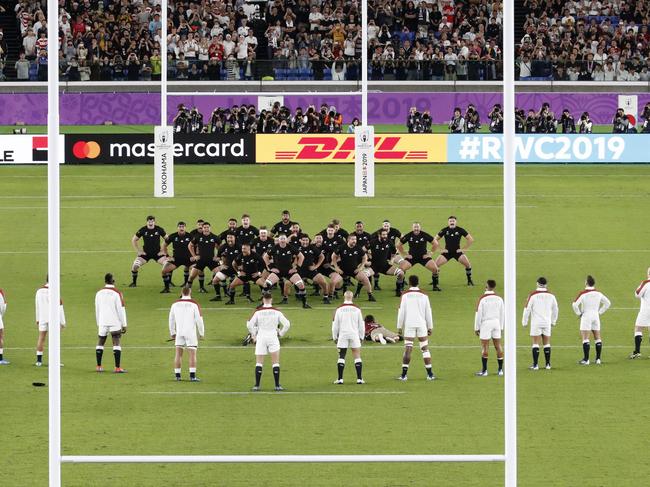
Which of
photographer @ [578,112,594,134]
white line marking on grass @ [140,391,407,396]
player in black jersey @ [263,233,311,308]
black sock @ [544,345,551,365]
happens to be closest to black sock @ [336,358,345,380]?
white line marking on grass @ [140,391,407,396]

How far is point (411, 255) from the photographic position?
32.0m

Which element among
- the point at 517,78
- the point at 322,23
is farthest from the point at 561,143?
the point at 322,23

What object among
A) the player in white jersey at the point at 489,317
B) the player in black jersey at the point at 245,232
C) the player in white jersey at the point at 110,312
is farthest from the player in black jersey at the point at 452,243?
the player in white jersey at the point at 110,312

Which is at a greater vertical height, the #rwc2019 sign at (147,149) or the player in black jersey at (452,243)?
the #rwc2019 sign at (147,149)

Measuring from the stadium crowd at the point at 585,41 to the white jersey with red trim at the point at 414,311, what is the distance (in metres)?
34.6

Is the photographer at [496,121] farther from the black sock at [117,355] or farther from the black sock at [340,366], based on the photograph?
the black sock at [117,355]

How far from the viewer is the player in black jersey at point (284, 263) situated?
30.3 metres

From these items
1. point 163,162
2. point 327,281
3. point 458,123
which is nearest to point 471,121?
point 458,123

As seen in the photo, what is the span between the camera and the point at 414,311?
78.1ft


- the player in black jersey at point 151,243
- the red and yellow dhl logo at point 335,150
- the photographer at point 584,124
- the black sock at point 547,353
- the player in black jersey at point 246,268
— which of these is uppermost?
the photographer at point 584,124

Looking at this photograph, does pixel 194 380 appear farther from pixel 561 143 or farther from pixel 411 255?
pixel 561 143

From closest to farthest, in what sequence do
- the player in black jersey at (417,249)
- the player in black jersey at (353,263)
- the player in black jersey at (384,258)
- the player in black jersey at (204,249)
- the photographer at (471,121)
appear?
the player in black jersey at (353,263)
the player in black jersey at (204,249)
the player in black jersey at (384,258)
the player in black jersey at (417,249)
the photographer at (471,121)

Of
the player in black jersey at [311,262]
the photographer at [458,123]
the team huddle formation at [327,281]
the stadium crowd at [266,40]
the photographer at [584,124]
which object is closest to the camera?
the team huddle formation at [327,281]

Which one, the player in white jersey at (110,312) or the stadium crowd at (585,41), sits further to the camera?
the stadium crowd at (585,41)
